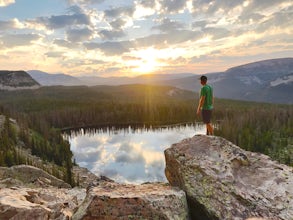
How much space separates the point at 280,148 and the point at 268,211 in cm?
Result: 4632

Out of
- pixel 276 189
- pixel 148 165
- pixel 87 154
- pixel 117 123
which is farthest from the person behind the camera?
pixel 117 123

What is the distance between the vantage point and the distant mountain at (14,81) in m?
173

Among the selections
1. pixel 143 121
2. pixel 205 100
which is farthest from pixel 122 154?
pixel 143 121

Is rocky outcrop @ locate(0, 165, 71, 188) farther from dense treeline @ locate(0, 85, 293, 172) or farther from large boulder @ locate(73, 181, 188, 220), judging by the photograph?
large boulder @ locate(73, 181, 188, 220)

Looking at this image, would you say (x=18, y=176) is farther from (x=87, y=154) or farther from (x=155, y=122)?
(x=155, y=122)

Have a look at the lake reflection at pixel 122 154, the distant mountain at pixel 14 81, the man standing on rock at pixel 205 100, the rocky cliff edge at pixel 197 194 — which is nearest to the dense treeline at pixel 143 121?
the lake reflection at pixel 122 154

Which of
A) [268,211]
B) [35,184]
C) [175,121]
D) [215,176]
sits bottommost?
[175,121]

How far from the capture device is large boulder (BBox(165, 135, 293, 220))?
324 inches

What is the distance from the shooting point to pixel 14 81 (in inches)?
7082

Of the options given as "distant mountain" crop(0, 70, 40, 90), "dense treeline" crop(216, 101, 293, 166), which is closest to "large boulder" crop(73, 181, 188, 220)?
"dense treeline" crop(216, 101, 293, 166)

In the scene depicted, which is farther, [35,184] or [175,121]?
[175,121]

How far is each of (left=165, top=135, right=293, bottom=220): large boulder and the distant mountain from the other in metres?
180

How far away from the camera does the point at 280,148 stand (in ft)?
164

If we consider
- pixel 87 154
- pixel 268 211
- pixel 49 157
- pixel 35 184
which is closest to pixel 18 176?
pixel 35 184
